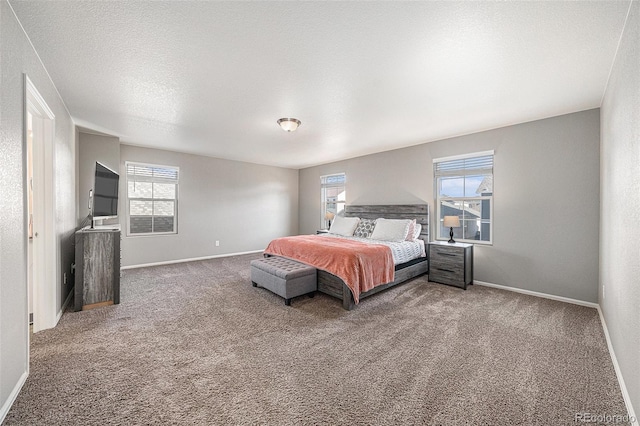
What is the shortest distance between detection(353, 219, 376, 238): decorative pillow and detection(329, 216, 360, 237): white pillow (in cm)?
10

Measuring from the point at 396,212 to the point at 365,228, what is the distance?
72 centimetres

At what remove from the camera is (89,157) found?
442cm

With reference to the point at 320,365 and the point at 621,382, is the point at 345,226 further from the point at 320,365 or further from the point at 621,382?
the point at 621,382

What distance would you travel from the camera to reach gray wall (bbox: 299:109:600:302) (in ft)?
10.7

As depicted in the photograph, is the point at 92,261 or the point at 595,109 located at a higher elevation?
the point at 595,109

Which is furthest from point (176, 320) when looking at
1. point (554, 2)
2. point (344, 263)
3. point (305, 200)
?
point (305, 200)

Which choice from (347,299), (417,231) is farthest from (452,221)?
(347,299)

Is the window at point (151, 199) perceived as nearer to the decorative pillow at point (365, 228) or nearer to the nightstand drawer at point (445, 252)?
the decorative pillow at point (365, 228)

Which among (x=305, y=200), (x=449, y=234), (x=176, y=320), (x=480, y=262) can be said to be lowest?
(x=176, y=320)

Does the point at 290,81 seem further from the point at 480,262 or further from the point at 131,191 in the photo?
the point at 131,191

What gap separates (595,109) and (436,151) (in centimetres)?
199

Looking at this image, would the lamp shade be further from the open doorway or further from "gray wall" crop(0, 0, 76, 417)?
the open doorway

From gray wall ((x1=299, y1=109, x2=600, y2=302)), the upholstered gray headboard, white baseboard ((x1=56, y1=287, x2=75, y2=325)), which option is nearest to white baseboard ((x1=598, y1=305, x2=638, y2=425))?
gray wall ((x1=299, y1=109, x2=600, y2=302))

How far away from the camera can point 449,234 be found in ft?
15.3
